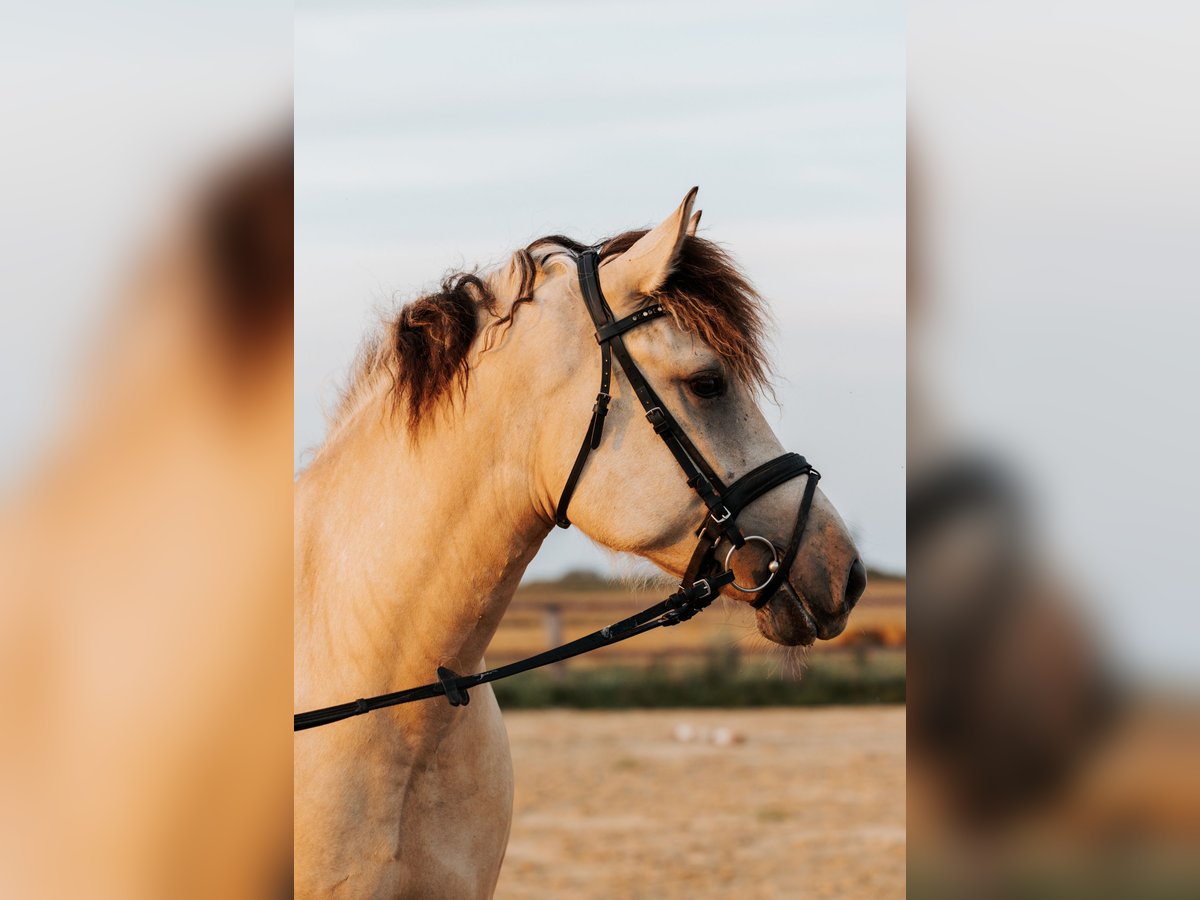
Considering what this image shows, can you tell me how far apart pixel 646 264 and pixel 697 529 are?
0.52m

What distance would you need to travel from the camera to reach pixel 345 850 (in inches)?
76.2

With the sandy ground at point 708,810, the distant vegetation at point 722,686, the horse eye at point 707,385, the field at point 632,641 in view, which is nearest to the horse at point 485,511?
the horse eye at point 707,385

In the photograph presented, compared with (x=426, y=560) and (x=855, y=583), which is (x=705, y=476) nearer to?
(x=855, y=583)

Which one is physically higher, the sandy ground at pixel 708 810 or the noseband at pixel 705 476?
the noseband at pixel 705 476

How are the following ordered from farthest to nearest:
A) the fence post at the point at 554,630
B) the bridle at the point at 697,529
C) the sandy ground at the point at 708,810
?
the fence post at the point at 554,630, the sandy ground at the point at 708,810, the bridle at the point at 697,529

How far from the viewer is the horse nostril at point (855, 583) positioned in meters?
2.00

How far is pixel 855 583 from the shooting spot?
79.4 inches

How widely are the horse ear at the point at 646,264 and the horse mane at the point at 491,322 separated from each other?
3 cm

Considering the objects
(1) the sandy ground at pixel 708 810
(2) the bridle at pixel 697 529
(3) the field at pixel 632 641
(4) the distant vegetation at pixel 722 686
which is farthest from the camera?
(3) the field at pixel 632 641

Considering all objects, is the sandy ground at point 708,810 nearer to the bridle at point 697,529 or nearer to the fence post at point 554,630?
the fence post at point 554,630
